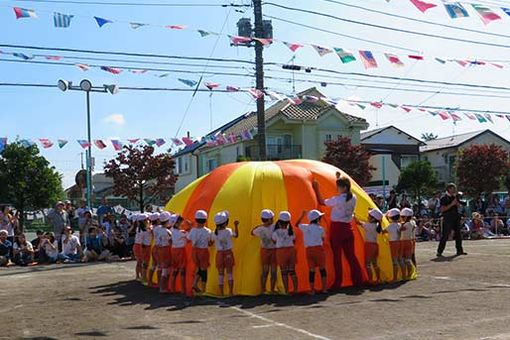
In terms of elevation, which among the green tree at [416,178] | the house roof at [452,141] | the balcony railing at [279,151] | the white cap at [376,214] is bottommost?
the white cap at [376,214]

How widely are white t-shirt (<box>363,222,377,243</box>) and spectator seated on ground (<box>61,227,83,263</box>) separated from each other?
34.2 feet

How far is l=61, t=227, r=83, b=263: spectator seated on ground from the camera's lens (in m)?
18.6

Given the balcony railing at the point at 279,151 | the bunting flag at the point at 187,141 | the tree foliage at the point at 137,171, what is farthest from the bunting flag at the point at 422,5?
the balcony railing at the point at 279,151

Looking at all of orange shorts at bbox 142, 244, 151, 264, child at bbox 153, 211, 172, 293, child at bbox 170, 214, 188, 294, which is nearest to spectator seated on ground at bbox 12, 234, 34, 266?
orange shorts at bbox 142, 244, 151, 264

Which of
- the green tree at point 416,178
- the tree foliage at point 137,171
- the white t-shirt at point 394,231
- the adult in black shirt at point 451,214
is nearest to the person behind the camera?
the white t-shirt at point 394,231

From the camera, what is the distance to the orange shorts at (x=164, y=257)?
11.2 meters

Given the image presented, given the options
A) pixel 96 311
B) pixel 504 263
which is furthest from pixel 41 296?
pixel 504 263

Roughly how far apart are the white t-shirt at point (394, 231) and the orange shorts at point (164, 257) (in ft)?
13.2

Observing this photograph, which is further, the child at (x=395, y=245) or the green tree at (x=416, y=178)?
the green tree at (x=416, y=178)

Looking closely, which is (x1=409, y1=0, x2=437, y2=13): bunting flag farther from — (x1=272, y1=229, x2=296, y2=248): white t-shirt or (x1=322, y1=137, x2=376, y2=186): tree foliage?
(x1=322, y1=137, x2=376, y2=186): tree foliage

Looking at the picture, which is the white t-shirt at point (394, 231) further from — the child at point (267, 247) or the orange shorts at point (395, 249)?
the child at point (267, 247)

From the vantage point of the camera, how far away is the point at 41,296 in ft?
37.6

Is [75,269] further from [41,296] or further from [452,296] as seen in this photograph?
[452,296]

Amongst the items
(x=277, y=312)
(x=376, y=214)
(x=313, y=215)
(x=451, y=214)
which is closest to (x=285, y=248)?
(x=313, y=215)
